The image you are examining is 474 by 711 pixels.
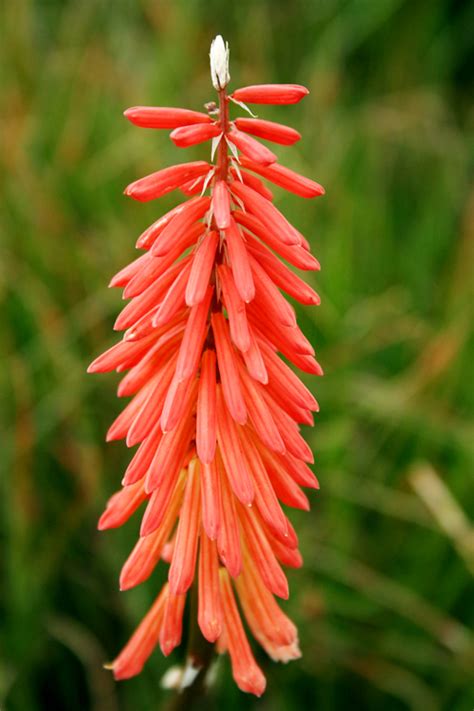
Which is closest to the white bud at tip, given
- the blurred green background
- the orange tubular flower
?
the orange tubular flower

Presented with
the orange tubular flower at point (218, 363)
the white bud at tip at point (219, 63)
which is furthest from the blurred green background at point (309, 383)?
the white bud at tip at point (219, 63)

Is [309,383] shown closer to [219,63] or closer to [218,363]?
[218,363]

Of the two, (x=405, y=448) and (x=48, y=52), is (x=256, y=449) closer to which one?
(x=405, y=448)

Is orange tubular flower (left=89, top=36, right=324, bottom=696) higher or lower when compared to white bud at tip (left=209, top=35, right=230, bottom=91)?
lower

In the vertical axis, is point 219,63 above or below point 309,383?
above

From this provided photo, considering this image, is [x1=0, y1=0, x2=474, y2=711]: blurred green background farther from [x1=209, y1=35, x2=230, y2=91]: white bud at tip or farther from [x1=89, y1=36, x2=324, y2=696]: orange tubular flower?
[x1=209, y1=35, x2=230, y2=91]: white bud at tip

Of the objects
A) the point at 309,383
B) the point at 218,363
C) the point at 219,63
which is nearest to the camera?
the point at 219,63

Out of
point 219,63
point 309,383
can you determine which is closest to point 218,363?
point 219,63
